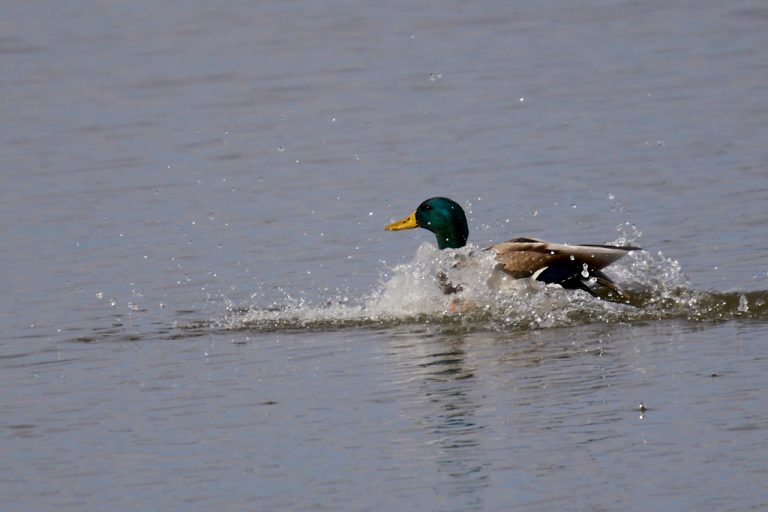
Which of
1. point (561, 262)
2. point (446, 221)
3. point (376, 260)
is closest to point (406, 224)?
point (446, 221)

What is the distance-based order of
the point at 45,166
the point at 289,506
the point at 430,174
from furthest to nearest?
the point at 45,166
the point at 430,174
the point at 289,506

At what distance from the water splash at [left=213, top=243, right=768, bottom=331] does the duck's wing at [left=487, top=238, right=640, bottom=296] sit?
0.09m

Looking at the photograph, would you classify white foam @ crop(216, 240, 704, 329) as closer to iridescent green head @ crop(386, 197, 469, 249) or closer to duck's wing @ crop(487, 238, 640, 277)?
duck's wing @ crop(487, 238, 640, 277)

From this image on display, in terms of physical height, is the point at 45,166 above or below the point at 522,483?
above

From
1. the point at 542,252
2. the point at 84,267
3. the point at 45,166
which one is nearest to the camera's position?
the point at 542,252

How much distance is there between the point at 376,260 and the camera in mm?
11773

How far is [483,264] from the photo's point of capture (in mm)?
10398

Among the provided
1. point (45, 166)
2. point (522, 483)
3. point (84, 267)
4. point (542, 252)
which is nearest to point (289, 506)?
point (522, 483)

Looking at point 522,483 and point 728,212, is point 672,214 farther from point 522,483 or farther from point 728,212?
point 522,483

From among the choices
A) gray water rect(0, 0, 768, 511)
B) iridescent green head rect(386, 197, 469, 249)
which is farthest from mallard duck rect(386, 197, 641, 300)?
iridescent green head rect(386, 197, 469, 249)

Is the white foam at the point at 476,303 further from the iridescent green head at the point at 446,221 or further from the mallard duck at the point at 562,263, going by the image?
the iridescent green head at the point at 446,221

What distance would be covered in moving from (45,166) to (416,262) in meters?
5.79

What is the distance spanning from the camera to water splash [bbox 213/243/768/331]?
30.8 feet

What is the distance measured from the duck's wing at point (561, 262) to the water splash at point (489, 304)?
9 cm
